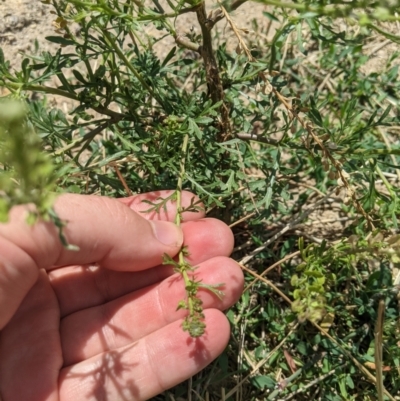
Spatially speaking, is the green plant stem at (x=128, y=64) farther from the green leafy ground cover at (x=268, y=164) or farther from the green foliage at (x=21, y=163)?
the green foliage at (x=21, y=163)

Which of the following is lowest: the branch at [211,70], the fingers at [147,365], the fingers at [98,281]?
the fingers at [147,365]

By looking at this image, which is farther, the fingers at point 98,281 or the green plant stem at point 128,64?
the fingers at point 98,281

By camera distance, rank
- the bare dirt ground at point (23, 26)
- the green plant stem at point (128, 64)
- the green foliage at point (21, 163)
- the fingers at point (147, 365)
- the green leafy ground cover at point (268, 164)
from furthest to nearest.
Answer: the bare dirt ground at point (23, 26) < the fingers at point (147, 365) < the green leafy ground cover at point (268, 164) < the green plant stem at point (128, 64) < the green foliage at point (21, 163)

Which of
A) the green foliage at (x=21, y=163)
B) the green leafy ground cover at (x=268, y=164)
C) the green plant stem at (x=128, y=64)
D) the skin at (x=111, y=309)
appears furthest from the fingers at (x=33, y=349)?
the green foliage at (x=21, y=163)

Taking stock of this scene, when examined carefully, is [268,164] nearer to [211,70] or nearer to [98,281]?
[211,70]

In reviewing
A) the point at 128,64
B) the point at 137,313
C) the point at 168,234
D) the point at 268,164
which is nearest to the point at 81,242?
the point at 168,234

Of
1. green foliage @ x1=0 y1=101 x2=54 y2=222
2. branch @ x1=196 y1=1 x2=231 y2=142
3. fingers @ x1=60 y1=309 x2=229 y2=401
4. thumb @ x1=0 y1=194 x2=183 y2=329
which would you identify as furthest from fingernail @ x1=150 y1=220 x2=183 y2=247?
green foliage @ x1=0 y1=101 x2=54 y2=222

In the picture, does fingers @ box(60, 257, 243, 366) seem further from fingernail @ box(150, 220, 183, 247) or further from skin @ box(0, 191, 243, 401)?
fingernail @ box(150, 220, 183, 247)

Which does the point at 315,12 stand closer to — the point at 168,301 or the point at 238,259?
the point at 168,301
